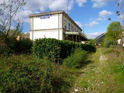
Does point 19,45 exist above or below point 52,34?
below

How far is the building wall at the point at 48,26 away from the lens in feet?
64.4

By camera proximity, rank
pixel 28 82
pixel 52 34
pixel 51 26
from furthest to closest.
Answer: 1. pixel 52 34
2. pixel 51 26
3. pixel 28 82

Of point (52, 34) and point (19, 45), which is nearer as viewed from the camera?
point (19, 45)

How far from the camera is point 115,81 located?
3205mm

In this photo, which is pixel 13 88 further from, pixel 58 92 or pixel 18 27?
pixel 18 27

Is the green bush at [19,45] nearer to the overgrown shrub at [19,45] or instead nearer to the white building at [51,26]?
the overgrown shrub at [19,45]

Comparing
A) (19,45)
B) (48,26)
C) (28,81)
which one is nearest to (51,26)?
(48,26)

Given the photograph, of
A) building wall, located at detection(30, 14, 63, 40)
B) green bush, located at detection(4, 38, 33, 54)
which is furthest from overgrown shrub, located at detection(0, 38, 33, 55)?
building wall, located at detection(30, 14, 63, 40)

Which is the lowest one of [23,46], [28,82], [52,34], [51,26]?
[28,82]

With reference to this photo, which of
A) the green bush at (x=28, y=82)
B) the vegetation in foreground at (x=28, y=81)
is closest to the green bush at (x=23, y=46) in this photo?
the vegetation in foreground at (x=28, y=81)

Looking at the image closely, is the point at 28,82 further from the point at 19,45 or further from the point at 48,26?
the point at 48,26

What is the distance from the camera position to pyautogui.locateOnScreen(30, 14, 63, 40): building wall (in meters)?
19.6

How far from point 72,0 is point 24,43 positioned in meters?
8.80

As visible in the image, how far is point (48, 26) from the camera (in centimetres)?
2052
